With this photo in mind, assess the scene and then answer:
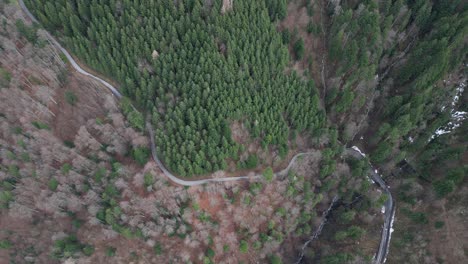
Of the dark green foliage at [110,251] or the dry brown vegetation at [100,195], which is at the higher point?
the dry brown vegetation at [100,195]

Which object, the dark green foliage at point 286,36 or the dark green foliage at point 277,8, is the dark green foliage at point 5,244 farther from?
the dark green foliage at point 277,8

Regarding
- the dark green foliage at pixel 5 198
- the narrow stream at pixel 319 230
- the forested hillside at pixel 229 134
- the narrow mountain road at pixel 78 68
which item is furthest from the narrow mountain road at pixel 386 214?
the dark green foliage at pixel 5 198

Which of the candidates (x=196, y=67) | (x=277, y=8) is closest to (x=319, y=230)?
(x=196, y=67)

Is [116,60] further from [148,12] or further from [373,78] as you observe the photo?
[373,78]

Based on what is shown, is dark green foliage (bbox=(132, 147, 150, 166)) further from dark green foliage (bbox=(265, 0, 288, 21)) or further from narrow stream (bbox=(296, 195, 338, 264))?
dark green foliage (bbox=(265, 0, 288, 21))

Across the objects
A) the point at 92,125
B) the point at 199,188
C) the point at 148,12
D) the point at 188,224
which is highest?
the point at 148,12

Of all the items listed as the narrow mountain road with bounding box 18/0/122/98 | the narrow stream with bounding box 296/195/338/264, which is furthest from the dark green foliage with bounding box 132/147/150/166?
the narrow stream with bounding box 296/195/338/264

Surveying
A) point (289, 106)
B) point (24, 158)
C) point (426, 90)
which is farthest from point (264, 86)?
point (24, 158)

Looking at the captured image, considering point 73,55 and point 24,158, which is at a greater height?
point 73,55
